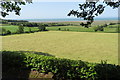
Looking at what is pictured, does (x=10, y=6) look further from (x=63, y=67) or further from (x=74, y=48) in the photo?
(x=74, y=48)

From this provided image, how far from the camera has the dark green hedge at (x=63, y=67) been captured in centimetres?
682

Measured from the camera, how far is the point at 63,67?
298 inches

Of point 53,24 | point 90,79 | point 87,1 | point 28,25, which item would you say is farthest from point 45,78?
point 53,24

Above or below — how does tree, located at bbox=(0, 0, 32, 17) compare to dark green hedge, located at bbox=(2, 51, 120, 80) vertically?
above

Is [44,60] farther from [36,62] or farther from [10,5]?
[10,5]

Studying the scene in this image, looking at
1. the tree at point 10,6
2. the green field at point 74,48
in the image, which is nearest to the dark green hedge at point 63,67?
the tree at point 10,6

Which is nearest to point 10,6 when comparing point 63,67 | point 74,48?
point 63,67

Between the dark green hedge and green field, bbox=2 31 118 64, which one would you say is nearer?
the dark green hedge

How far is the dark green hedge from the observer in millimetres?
6825

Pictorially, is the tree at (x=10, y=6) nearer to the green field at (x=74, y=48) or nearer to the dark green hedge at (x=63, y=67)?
the dark green hedge at (x=63, y=67)

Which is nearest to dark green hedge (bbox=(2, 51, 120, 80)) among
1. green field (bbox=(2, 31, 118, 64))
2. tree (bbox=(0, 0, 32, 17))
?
tree (bbox=(0, 0, 32, 17))

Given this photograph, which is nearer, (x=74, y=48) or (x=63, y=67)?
(x=63, y=67)

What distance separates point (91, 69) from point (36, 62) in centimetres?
287

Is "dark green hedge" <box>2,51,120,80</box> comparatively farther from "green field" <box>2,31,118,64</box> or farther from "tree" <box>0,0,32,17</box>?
"green field" <box>2,31,118,64</box>
